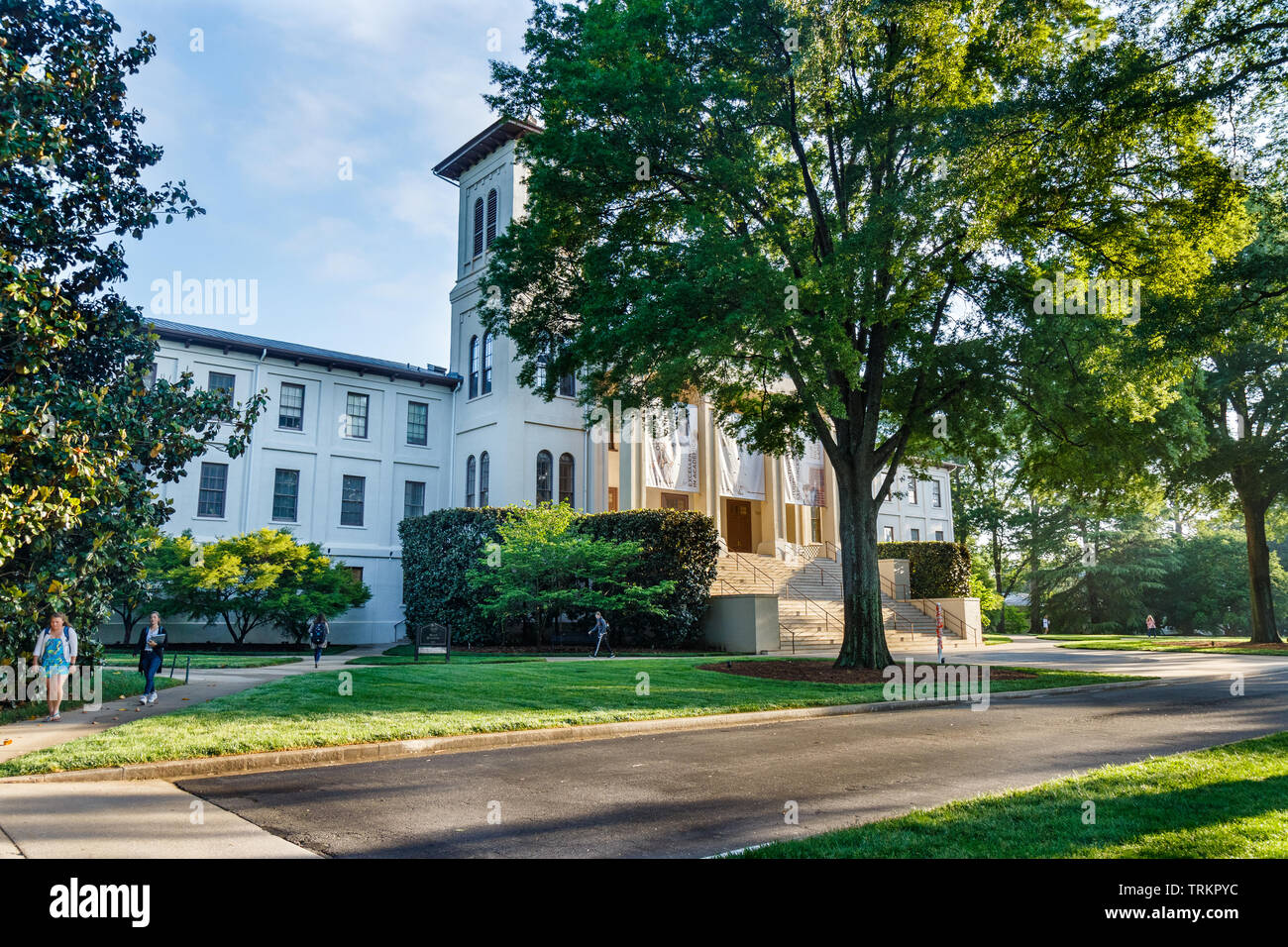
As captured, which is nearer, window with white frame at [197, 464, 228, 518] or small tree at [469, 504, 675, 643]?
small tree at [469, 504, 675, 643]

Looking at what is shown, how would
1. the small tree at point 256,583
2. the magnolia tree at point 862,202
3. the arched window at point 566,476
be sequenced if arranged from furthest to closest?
the arched window at point 566,476, the small tree at point 256,583, the magnolia tree at point 862,202

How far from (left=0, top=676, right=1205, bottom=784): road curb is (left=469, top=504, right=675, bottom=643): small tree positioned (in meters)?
12.4

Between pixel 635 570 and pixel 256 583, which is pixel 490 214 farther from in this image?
pixel 256 583

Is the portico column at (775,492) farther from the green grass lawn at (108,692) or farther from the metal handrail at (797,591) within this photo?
the green grass lawn at (108,692)

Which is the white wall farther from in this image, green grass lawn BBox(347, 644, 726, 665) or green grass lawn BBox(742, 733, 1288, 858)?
green grass lawn BBox(742, 733, 1288, 858)

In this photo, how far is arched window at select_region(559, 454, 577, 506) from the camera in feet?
110

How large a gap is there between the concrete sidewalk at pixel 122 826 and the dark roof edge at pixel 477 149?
1162 inches

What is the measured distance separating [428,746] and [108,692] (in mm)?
7482

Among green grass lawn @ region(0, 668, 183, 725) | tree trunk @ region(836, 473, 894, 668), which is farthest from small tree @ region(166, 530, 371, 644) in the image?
tree trunk @ region(836, 473, 894, 668)

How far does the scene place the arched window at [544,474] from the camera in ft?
109

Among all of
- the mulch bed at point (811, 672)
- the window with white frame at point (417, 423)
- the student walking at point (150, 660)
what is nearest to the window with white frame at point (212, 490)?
the window with white frame at point (417, 423)

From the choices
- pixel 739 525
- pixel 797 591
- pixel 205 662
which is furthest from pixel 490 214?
pixel 205 662

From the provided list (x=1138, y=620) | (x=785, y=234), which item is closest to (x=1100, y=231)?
(x=785, y=234)
